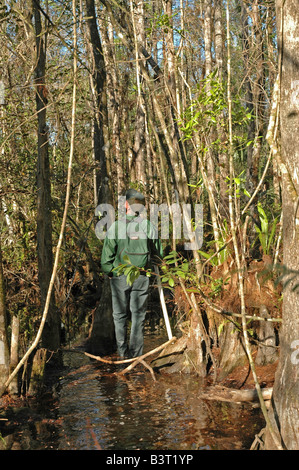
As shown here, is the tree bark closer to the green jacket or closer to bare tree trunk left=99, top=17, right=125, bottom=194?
the green jacket

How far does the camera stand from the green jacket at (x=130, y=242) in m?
7.85

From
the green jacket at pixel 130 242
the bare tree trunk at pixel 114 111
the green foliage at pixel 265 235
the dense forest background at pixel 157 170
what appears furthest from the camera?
the bare tree trunk at pixel 114 111

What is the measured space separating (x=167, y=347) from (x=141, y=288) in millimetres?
941

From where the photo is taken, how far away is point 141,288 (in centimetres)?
802

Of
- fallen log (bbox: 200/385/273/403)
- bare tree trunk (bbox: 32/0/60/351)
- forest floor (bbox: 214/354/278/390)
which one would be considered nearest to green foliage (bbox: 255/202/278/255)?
forest floor (bbox: 214/354/278/390)

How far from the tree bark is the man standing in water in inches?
147

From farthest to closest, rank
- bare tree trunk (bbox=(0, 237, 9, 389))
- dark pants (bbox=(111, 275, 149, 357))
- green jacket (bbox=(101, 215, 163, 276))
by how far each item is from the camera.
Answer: dark pants (bbox=(111, 275, 149, 357)), green jacket (bbox=(101, 215, 163, 276)), bare tree trunk (bbox=(0, 237, 9, 389))

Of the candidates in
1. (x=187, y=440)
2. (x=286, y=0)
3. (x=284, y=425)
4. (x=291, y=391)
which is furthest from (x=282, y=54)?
(x=187, y=440)

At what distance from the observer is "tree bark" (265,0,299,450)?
404 cm

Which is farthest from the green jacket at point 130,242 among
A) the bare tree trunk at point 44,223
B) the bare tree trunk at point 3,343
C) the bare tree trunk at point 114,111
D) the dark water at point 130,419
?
the bare tree trunk at point 114,111

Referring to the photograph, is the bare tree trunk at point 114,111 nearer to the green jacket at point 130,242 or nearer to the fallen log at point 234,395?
the green jacket at point 130,242

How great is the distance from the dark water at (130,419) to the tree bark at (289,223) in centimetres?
72

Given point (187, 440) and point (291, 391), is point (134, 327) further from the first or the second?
point (291, 391)

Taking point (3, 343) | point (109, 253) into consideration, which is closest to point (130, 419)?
point (3, 343)
